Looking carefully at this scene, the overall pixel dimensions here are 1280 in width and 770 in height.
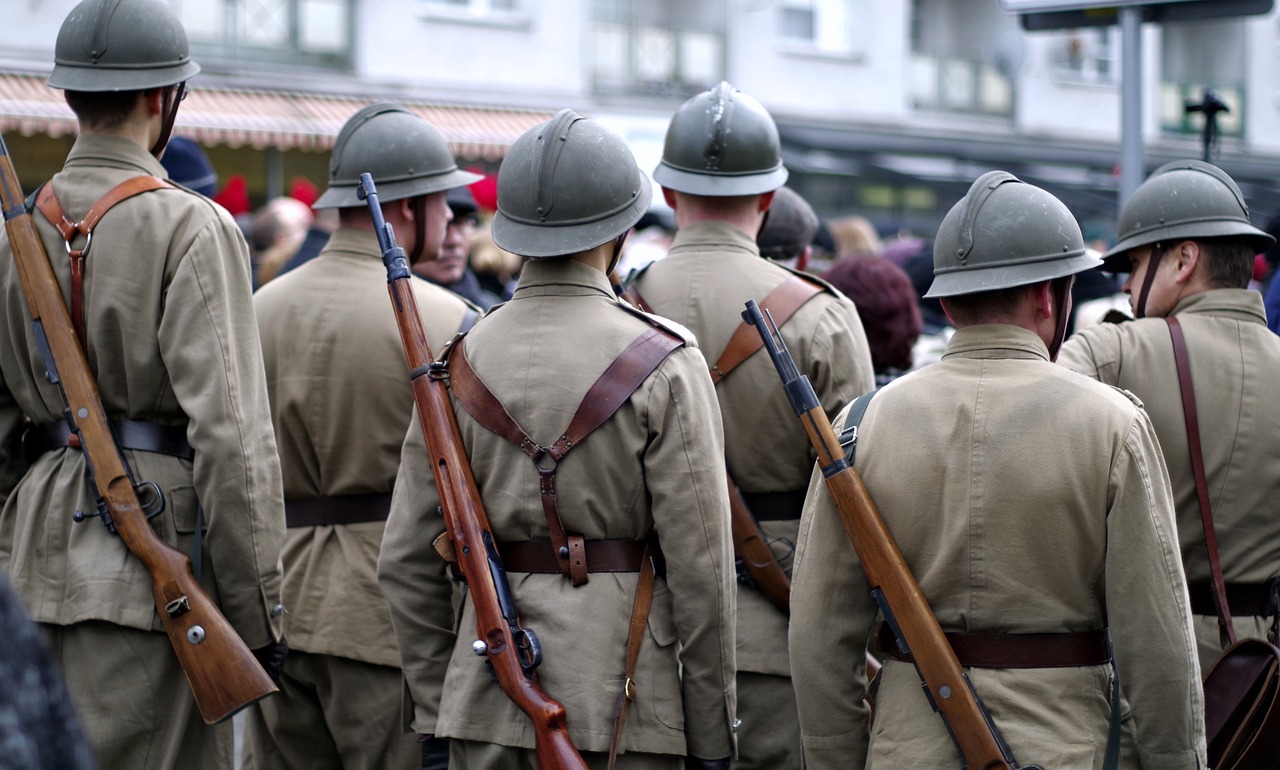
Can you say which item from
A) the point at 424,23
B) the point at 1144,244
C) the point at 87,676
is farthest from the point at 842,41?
the point at 87,676

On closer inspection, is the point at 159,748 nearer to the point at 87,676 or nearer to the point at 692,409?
the point at 87,676

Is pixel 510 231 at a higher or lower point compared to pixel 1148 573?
higher

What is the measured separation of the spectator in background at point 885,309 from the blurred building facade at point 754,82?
35.0ft

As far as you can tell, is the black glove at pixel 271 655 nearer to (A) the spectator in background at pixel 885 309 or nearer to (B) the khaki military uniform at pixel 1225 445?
(B) the khaki military uniform at pixel 1225 445

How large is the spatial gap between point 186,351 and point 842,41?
22034 mm

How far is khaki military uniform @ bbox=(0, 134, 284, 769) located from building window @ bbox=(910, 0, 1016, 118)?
23.0m

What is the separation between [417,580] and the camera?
3.52 meters

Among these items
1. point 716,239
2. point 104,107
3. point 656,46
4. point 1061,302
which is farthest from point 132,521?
point 656,46

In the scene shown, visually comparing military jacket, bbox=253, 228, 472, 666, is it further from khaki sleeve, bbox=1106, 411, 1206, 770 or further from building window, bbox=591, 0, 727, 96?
building window, bbox=591, 0, 727, 96

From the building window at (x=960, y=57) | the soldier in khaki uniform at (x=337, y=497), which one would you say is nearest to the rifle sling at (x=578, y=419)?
the soldier in khaki uniform at (x=337, y=497)

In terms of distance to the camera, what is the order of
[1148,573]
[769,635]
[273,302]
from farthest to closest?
[273,302] → [769,635] → [1148,573]

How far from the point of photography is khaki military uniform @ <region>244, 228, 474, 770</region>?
4.30 meters

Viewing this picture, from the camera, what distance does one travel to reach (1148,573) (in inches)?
114

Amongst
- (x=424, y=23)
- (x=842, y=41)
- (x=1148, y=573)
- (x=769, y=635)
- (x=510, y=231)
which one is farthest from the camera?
(x=842, y=41)
